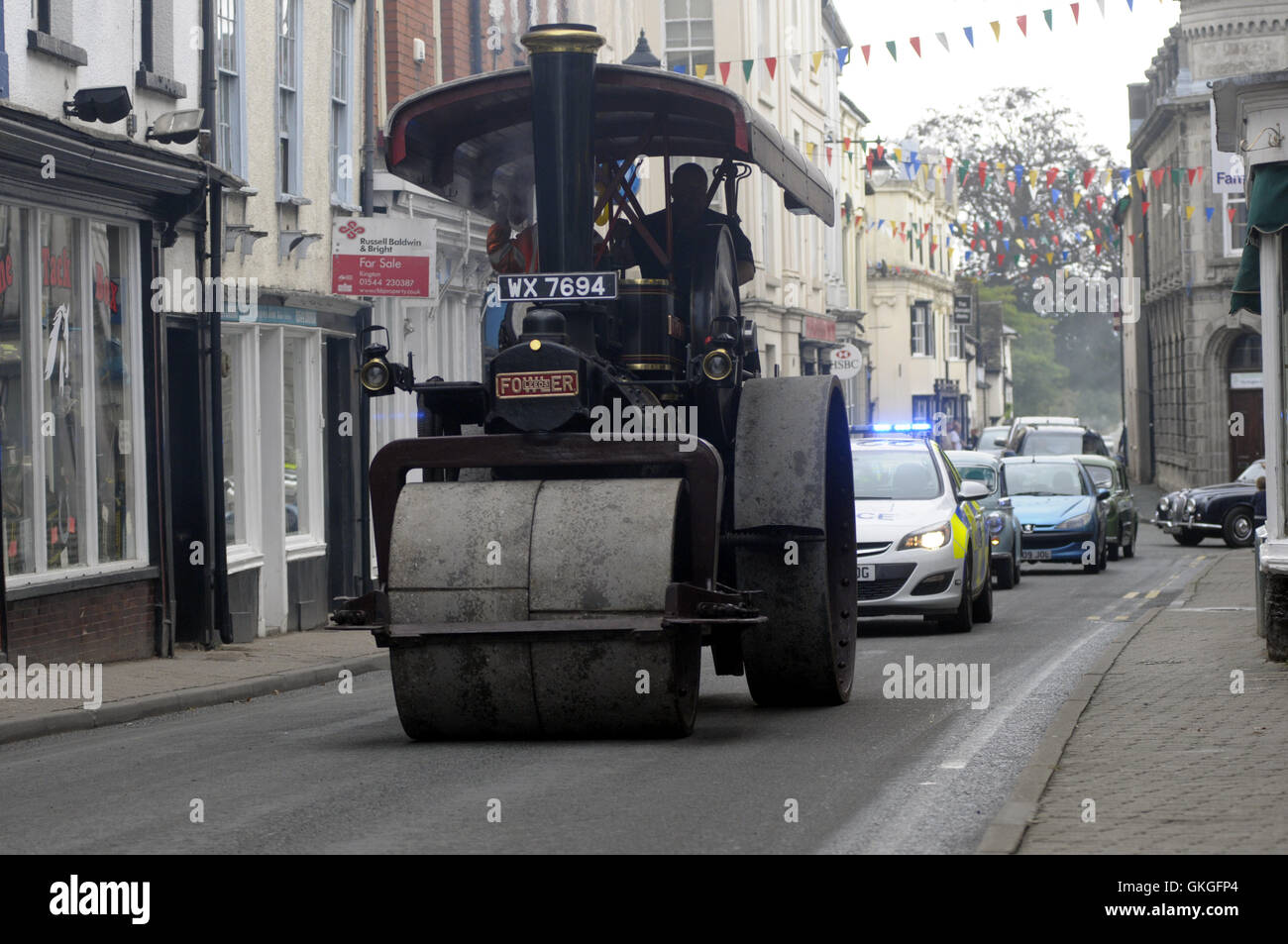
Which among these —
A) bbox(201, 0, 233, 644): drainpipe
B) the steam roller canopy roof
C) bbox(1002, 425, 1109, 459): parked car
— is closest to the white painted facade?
bbox(201, 0, 233, 644): drainpipe

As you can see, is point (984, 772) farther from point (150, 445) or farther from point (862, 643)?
point (150, 445)

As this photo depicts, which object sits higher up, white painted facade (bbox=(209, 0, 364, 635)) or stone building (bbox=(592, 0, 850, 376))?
stone building (bbox=(592, 0, 850, 376))

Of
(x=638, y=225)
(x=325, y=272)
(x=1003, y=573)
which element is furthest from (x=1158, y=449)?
(x=638, y=225)

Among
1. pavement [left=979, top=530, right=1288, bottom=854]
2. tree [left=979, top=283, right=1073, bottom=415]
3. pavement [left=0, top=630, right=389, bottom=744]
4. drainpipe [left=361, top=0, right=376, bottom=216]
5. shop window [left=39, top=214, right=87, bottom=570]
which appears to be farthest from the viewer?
tree [left=979, top=283, right=1073, bottom=415]

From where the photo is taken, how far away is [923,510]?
59.6 feet

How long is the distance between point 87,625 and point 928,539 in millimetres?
7025

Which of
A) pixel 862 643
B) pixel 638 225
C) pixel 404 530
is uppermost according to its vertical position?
pixel 638 225

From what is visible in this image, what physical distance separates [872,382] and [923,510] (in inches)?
2098

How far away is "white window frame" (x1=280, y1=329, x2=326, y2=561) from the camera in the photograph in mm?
20984

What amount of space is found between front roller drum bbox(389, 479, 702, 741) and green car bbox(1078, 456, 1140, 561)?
21008 millimetres

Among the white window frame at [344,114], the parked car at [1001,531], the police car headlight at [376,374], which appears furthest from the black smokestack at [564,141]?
the parked car at [1001,531]

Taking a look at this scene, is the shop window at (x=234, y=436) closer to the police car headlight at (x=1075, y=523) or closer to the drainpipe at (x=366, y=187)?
the drainpipe at (x=366, y=187)

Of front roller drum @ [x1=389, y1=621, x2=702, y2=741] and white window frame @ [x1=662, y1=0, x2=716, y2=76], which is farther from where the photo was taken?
white window frame @ [x1=662, y1=0, x2=716, y2=76]

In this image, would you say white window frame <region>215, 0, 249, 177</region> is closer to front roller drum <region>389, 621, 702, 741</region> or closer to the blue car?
front roller drum <region>389, 621, 702, 741</region>
